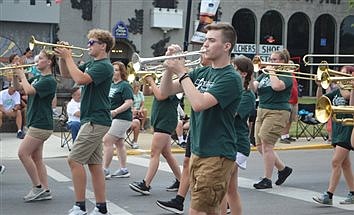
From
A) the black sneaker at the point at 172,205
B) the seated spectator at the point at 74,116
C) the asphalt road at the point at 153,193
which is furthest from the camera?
the seated spectator at the point at 74,116

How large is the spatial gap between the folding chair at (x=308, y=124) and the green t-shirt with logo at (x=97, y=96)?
10.4 metres

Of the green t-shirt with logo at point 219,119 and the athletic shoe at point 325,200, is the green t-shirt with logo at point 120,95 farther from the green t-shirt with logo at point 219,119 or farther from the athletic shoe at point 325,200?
the green t-shirt with logo at point 219,119

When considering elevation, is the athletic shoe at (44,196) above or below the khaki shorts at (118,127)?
below

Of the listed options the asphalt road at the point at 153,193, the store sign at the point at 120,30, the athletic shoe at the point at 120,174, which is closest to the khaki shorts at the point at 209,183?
the asphalt road at the point at 153,193

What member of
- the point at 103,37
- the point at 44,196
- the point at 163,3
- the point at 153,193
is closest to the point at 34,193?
the point at 44,196

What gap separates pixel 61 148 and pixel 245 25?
3021 centimetres

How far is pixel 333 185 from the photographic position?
7887 mm

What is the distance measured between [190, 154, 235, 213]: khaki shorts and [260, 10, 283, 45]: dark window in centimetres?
3859

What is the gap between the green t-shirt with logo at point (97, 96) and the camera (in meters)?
6.82

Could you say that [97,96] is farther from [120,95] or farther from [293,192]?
[293,192]

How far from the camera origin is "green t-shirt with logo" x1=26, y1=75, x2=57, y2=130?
7875 millimetres

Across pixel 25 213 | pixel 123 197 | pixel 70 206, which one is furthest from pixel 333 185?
pixel 25 213

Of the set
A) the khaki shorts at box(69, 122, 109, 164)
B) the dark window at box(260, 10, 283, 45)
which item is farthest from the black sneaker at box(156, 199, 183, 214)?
the dark window at box(260, 10, 283, 45)

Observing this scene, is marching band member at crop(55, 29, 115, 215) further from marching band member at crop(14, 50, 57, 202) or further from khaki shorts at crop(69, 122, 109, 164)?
marching band member at crop(14, 50, 57, 202)
